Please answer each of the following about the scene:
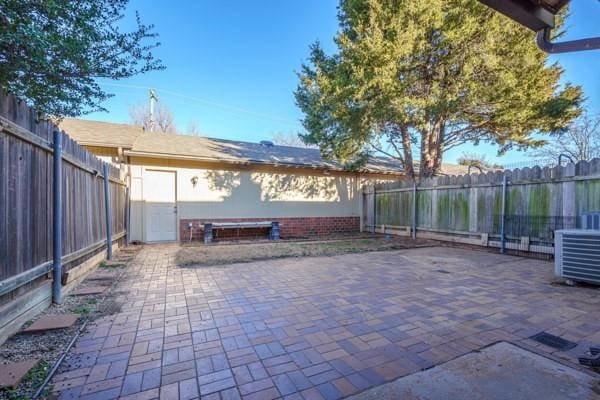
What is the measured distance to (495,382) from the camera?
1.83 metres

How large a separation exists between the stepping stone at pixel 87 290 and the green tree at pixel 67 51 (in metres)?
2.42

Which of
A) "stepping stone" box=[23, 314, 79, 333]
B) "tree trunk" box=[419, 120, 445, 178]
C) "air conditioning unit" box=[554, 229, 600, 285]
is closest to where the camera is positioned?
"stepping stone" box=[23, 314, 79, 333]

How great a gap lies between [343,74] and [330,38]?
1.68 meters

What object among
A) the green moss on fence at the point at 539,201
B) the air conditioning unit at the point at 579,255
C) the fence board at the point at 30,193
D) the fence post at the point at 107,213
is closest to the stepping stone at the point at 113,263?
the fence post at the point at 107,213

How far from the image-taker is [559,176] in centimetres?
564

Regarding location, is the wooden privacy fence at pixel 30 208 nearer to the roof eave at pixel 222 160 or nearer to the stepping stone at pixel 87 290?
the stepping stone at pixel 87 290

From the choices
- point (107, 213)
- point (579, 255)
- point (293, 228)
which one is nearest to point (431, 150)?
point (293, 228)

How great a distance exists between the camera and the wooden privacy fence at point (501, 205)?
542cm

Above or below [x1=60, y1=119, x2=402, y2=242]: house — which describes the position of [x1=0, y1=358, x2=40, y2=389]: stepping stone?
below

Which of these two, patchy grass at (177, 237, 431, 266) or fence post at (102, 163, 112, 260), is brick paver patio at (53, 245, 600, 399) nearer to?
patchy grass at (177, 237, 431, 266)

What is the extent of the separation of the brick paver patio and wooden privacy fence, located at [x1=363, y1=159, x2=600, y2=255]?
151cm

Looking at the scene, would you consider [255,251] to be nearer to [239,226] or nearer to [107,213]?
[239,226]

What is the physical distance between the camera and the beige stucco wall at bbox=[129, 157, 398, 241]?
8320mm

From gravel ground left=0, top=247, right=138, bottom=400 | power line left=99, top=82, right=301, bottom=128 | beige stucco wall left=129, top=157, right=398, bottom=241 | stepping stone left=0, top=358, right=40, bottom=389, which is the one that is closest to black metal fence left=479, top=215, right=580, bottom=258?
beige stucco wall left=129, top=157, right=398, bottom=241
